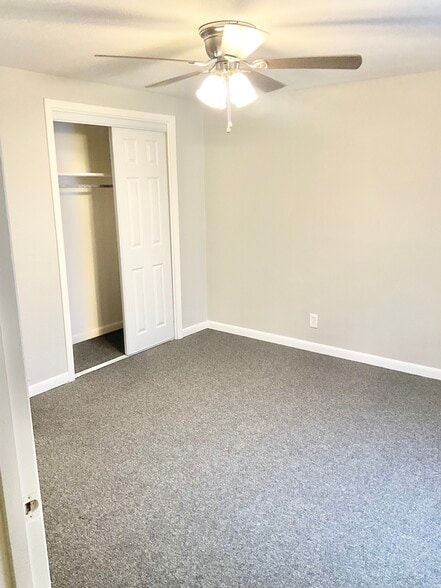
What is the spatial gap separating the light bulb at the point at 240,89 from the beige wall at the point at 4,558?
2287 millimetres

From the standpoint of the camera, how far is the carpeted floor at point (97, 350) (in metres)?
4.06

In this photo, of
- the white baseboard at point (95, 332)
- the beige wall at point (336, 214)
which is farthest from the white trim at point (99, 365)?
the beige wall at point (336, 214)

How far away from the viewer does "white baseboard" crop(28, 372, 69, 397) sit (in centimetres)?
341

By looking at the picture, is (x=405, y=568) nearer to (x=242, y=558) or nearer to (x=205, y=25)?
(x=242, y=558)

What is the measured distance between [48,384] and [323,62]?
2882 mm

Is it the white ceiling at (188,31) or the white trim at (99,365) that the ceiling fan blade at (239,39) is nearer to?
the white ceiling at (188,31)

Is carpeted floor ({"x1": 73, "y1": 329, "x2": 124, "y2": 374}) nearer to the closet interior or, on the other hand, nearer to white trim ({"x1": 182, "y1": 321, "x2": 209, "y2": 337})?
the closet interior

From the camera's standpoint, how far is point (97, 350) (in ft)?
14.3

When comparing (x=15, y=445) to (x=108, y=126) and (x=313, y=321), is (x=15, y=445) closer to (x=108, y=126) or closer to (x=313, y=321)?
(x=108, y=126)

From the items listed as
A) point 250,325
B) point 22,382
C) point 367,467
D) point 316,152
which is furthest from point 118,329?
point 22,382

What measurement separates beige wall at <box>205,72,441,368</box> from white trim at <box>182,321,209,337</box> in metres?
0.35

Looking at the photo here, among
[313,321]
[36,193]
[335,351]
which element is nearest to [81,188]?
[36,193]

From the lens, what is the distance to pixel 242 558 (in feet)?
6.34

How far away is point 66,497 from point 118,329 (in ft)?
9.22
